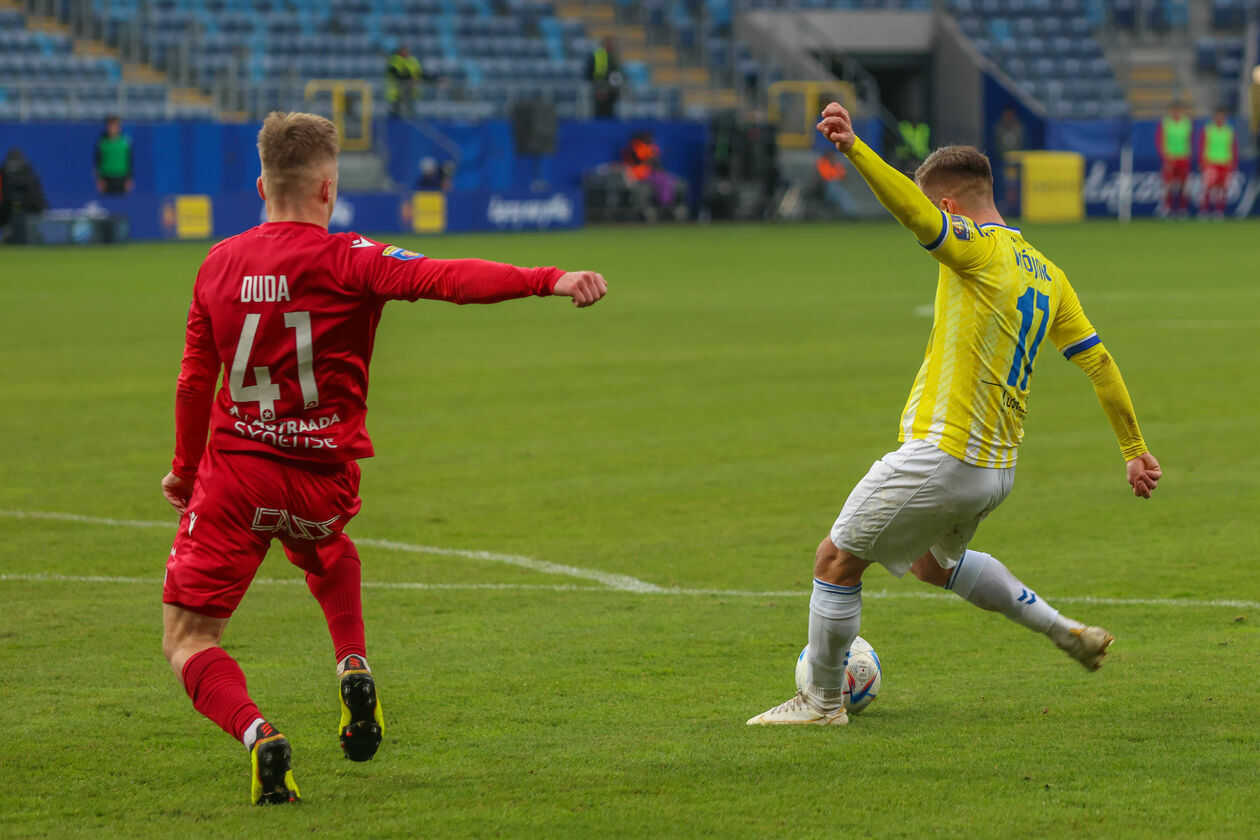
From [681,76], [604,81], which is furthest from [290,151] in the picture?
[681,76]

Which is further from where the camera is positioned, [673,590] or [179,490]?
[673,590]

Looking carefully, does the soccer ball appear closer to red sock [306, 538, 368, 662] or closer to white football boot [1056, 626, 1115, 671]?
white football boot [1056, 626, 1115, 671]

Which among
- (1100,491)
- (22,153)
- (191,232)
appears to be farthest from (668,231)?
(1100,491)

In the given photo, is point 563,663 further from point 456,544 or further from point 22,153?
point 22,153

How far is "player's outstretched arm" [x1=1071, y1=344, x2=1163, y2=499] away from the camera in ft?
16.8

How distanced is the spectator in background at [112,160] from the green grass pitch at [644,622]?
17.1 meters

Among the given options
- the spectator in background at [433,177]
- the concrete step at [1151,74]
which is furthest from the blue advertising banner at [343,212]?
the concrete step at [1151,74]

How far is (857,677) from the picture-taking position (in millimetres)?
5082

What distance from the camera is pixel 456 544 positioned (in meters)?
7.67

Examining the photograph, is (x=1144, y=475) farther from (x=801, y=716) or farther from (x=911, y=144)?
(x=911, y=144)

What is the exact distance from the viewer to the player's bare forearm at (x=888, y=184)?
4.43 m

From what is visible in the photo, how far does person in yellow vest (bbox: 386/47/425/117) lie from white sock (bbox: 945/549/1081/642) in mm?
32215

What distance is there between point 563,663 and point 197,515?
171cm

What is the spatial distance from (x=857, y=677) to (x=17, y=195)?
27001 millimetres
